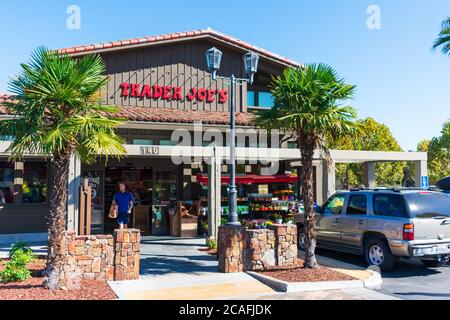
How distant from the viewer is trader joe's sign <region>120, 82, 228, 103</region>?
1489 centimetres

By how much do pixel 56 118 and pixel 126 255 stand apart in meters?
2.86

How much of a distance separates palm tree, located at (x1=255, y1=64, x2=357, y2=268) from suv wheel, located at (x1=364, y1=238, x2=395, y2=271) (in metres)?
1.57

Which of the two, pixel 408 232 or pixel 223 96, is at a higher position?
pixel 223 96

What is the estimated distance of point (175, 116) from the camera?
45.9 ft

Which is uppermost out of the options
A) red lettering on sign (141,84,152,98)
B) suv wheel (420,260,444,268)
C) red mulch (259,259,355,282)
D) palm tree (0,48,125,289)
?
red lettering on sign (141,84,152,98)

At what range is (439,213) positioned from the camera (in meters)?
8.89

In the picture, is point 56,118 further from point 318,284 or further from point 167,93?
point 167,93

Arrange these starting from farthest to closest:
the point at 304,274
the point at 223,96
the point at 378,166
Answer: the point at 378,166 → the point at 223,96 → the point at 304,274

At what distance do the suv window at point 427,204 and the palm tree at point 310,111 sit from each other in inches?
77.8

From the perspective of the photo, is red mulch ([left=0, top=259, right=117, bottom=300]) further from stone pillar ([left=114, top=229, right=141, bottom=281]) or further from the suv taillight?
the suv taillight

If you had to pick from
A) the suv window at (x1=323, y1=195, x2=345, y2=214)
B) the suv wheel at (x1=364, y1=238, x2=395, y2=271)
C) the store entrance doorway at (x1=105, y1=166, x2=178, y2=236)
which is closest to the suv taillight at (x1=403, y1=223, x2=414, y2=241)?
the suv wheel at (x1=364, y1=238, x2=395, y2=271)

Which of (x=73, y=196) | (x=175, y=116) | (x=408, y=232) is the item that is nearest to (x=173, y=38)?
(x=175, y=116)

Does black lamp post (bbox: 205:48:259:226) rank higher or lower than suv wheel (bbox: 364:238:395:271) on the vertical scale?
higher

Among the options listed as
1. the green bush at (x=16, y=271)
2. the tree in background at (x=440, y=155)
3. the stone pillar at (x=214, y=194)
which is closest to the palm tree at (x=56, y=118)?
the green bush at (x=16, y=271)
